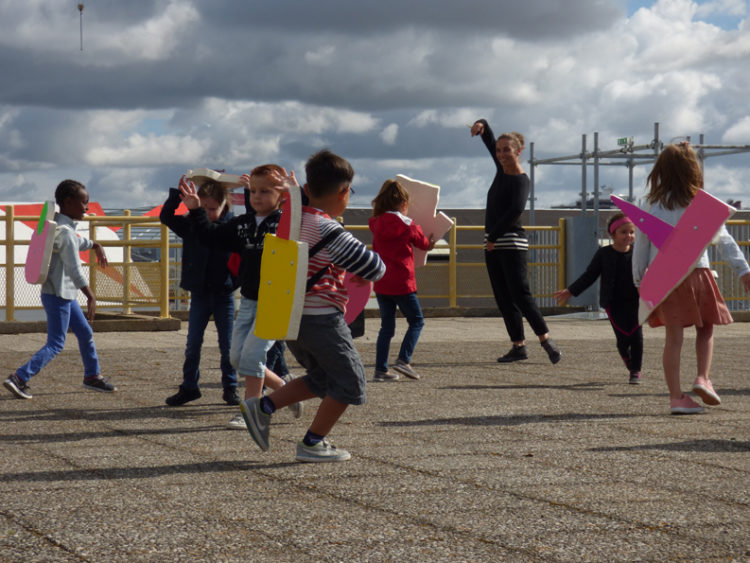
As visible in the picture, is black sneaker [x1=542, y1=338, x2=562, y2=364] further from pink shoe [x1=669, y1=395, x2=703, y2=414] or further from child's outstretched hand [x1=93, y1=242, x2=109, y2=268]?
child's outstretched hand [x1=93, y1=242, x2=109, y2=268]

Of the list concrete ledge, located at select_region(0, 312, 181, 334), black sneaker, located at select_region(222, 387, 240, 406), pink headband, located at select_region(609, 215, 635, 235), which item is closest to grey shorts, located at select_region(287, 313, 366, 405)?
black sneaker, located at select_region(222, 387, 240, 406)

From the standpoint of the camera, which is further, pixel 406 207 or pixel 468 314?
pixel 468 314

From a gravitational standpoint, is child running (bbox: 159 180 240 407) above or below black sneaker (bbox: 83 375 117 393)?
above

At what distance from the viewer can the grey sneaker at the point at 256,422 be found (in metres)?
4.82

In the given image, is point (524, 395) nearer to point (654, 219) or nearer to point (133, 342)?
point (654, 219)

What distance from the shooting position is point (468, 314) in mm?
17109

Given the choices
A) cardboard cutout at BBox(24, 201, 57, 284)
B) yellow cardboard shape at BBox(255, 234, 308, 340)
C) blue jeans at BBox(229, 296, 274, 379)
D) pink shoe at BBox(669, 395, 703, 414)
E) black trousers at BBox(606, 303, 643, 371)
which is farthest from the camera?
black trousers at BBox(606, 303, 643, 371)

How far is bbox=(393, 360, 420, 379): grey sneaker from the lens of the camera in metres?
8.23

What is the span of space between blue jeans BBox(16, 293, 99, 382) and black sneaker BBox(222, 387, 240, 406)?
120 centimetres

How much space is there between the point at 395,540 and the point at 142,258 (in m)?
12.5

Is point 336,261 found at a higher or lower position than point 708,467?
higher

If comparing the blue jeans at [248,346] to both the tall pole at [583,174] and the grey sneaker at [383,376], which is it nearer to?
the grey sneaker at [383,376]

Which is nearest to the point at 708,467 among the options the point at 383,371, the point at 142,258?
the point at 383,371

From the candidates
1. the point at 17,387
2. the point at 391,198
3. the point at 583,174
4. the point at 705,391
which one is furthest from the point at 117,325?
the point at 583,174
